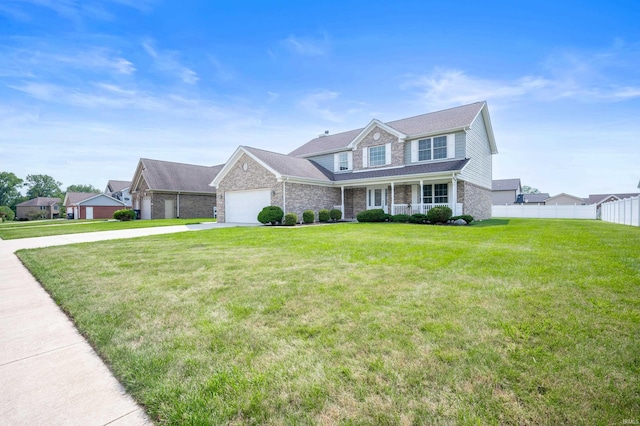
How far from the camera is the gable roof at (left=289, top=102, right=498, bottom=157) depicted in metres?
17.3

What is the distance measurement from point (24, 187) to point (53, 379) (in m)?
106

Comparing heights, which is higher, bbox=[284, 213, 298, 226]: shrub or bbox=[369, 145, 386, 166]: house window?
bbox=[369, 145, 386, 166]: house window

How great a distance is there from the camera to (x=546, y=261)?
569 centimetres

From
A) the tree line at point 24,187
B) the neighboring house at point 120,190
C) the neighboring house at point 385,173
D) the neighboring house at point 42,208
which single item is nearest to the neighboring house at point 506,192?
the neighboring house at point 385,173

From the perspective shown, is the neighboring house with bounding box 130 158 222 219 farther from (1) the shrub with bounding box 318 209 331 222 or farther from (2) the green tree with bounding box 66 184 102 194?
(2) the green tree with bounding box 66 184 102 194

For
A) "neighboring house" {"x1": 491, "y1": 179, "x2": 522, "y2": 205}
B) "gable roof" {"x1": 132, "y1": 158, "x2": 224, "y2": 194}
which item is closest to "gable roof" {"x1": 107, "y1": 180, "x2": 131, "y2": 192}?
"gable roof" {"x1": 132, "y1": 158, "x2": 224, "y2": 194}

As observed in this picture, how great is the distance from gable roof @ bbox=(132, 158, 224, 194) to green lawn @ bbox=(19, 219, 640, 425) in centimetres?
2429

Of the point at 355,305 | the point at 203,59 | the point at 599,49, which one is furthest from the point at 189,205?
the point at 599,49

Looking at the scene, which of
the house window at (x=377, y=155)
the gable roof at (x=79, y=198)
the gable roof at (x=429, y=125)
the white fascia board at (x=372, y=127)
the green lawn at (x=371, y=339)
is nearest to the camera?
the green lawn at (x=371, y=339)

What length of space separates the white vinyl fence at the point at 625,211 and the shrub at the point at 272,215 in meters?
18.7

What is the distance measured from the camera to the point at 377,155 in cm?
1977

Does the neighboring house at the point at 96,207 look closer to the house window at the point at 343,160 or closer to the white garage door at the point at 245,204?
the white garage door at the point at 245,204

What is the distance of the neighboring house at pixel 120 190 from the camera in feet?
143

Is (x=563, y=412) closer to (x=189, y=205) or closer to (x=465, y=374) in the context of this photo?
(x=465, y=374)
